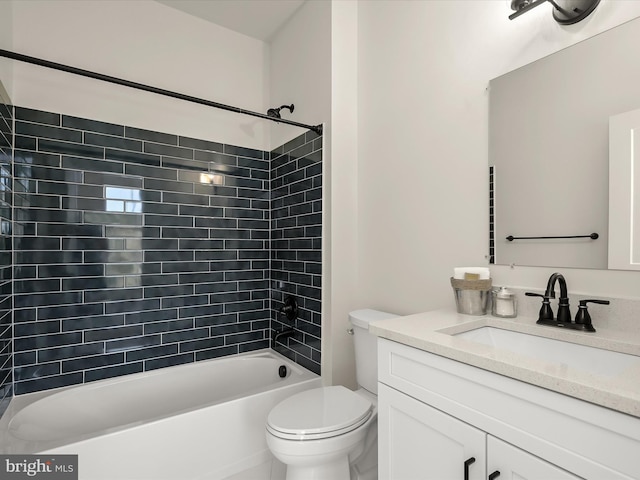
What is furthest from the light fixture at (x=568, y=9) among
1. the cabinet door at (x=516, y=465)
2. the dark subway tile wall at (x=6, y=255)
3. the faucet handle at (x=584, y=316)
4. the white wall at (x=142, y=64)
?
the dark subway tile wall at (x=6, y=255)

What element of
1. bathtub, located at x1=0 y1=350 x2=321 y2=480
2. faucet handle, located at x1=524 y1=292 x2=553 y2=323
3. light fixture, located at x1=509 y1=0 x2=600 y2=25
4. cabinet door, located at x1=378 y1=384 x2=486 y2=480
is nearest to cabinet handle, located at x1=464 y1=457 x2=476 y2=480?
cabinet door, located at x1=378 y1=384 x2=486 y2=480

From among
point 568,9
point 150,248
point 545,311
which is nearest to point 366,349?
point 545,311

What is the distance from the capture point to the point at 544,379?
77 cm

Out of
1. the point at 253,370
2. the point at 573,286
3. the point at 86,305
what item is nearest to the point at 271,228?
the point at 253,370

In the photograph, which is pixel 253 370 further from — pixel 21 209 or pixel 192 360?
pixel 21 209

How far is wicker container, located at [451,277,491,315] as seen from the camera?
136 cm

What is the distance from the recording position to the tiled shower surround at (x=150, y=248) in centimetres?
192

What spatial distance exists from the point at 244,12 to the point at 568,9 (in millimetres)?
1981

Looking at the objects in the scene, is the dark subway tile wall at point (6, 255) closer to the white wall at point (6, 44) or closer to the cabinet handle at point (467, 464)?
the white wall at point (6, 44)

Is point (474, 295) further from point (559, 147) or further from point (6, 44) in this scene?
point (6, 44)

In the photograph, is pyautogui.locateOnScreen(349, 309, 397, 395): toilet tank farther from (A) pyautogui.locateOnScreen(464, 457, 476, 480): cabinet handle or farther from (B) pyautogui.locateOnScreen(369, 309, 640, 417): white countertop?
(A) pyautogui.locateOnScreen(464, 457, 476, 480): cabinet handle

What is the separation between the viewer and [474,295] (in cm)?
138

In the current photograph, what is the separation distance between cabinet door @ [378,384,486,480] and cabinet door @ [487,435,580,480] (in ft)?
0.08

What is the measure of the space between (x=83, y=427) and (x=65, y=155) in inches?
60.8
